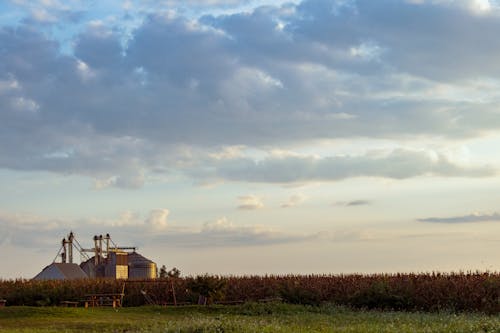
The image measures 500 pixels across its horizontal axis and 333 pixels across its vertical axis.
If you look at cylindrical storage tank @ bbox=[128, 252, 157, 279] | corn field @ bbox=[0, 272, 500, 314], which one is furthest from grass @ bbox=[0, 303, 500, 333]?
cylindrical storage tank @ bbox=[128, 252, 157, 279]

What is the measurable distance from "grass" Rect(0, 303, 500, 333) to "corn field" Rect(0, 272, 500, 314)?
361 centimetres

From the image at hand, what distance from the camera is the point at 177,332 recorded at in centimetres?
1816

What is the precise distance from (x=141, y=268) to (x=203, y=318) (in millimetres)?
43877

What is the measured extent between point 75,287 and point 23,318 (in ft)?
52.3

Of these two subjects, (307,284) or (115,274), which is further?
(115,274)

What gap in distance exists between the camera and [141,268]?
6825cm

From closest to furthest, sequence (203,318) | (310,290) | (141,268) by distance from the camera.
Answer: (203,318) < (310,290) < (141,268)

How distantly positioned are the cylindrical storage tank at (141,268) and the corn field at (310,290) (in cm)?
1755

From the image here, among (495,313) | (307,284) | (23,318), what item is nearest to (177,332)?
(23,318)

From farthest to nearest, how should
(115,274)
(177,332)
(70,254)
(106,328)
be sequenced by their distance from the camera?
(70,254) < (115,274) < (106,328) < (177,332)

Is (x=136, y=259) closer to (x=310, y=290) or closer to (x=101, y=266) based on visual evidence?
(x=101, y=266)

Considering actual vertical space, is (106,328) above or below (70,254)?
below

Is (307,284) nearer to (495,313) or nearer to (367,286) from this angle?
(367,286)

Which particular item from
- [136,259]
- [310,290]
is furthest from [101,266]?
[310,290]
